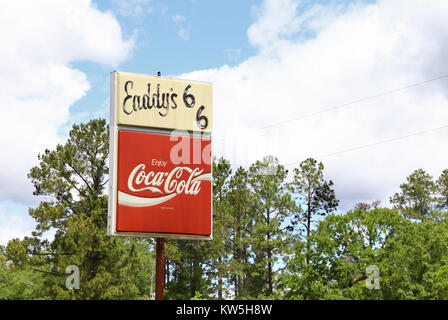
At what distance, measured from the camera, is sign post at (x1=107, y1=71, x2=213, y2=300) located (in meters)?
21.5

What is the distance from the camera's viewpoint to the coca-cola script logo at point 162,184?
2166 centimetres

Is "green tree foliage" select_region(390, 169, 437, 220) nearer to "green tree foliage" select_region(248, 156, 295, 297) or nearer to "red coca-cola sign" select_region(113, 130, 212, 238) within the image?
"green tree foliage" select_region(248, 156, 295, 297)

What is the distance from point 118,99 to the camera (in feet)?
71.1

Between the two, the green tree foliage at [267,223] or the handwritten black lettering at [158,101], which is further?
the green tree foliage at [267,223]

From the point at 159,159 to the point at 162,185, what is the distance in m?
1.03

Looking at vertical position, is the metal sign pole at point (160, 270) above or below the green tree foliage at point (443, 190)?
below

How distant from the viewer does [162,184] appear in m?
22.3

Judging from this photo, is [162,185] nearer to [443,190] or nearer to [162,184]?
[162,184]

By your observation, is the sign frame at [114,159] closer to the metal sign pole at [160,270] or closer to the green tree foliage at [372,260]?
→ the metal sign pole at [160,270]

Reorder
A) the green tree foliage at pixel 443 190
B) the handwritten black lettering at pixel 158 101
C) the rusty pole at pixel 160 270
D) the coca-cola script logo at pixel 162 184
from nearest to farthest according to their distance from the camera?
1. the rusty pole at pixel 160 270
2. the coca-cola script logo at pixel 162 184
3. the handwritten black lettering at pixel 158 101
4. the green tree foliage at pixel 443 190

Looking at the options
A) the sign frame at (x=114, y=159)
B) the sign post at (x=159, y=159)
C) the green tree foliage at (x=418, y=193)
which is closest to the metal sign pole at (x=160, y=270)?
the sign post at (x=159, y=159)

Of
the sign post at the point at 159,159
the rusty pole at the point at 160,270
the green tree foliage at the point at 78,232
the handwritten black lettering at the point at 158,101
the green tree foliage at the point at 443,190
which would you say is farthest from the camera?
the green tree foliage at the point at 443,190
